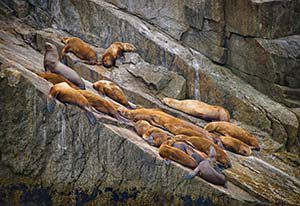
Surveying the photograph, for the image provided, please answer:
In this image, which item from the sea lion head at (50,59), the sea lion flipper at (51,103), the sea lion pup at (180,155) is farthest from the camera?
the sea lion head at (50,59)

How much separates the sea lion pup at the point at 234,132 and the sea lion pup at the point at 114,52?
8.50 feet

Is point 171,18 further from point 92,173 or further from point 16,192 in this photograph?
point 16,192

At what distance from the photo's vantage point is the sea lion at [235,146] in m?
7.48

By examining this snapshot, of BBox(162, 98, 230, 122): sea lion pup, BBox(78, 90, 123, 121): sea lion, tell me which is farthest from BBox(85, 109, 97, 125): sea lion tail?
BBox(162, 98, 230, 122): sea lion pup

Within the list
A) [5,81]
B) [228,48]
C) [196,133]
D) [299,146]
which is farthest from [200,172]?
[228,48]

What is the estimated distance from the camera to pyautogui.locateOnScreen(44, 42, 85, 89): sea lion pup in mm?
7178

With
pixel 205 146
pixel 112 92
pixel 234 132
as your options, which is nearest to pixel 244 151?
pixel 234 132

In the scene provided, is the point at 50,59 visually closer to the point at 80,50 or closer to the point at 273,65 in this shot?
the point at 80,50

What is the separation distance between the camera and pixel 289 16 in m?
9.34

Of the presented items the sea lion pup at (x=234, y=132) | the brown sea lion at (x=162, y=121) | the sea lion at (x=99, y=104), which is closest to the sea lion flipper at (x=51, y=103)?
the sea lion at (x=99, y=104)

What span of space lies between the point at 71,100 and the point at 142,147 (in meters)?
1.15

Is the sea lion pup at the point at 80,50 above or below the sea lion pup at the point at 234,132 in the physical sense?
above

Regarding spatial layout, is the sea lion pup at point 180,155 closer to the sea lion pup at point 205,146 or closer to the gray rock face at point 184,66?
the sea lion pup at point 205,146

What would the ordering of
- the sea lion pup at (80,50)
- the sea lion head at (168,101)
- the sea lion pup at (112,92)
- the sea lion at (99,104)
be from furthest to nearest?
1. the sea lion pup at (80,50)
2. the sea lion head at (168,101)
3. the sea lion pup at (112,92)
4. the sea lion at (99,104)
